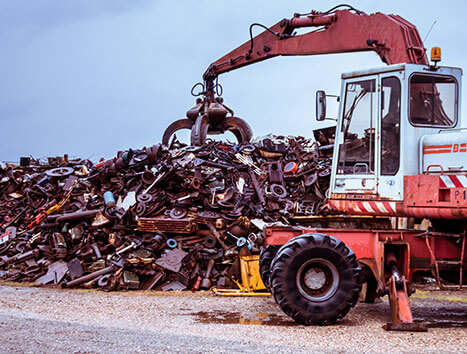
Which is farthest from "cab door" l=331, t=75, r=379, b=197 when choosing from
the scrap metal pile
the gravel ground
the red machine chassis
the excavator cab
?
the scrap metal pile

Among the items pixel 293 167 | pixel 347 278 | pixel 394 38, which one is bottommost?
pixel 347 278

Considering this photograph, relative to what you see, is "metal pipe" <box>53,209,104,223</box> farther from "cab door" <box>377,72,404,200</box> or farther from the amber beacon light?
the amber beacon light

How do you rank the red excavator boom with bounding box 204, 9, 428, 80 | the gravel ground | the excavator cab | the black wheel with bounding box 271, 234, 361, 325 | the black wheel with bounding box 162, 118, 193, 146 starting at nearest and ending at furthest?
the gravel ground
the black wheel with bounding box 271, 234, 361, 325
the excavator cab
the red excavator boom with bounding box 204, 9, 428, 80
the black wheel with bounding box 162, 118, 193, 146

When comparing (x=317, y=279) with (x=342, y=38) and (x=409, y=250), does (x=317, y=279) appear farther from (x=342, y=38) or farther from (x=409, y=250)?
(x=342, y=38)

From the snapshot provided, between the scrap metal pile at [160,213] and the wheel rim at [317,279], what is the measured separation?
4.85 metres

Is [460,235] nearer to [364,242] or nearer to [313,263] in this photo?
[364,242]

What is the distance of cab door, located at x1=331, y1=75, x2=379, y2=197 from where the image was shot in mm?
9695

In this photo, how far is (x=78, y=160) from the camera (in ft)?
71.3

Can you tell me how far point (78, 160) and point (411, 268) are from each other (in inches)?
576

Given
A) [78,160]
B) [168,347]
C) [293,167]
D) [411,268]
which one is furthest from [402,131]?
[78,160]

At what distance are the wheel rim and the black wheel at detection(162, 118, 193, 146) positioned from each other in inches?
506

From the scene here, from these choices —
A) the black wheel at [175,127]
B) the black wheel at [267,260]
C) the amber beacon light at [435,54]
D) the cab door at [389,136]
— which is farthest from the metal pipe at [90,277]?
the amber beacon light at [435,54]

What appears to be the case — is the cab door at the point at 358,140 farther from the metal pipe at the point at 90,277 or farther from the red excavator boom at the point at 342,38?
the metal pipe at the point at 90,277

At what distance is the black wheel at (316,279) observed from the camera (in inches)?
353
